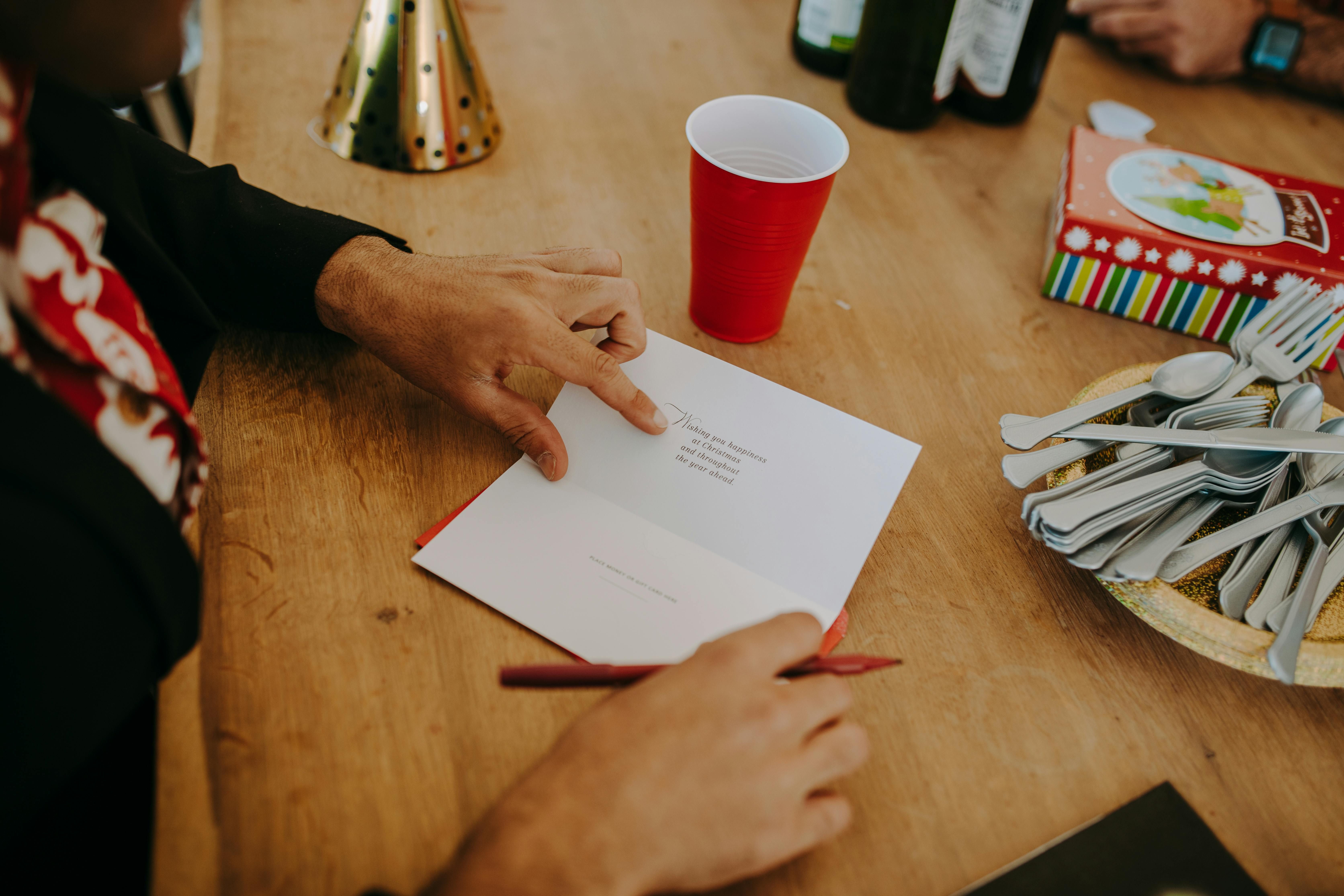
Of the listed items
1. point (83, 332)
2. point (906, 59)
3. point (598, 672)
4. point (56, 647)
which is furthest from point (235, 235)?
point (906, 59)

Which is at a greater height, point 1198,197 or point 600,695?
point 1198,197

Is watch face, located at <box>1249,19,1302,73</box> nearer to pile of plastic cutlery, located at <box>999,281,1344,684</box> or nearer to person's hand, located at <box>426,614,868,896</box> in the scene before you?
pile of plastic cutlery, located at <box>999,281,1344,684</box>

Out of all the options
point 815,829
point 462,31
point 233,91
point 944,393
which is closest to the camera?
point 815,829

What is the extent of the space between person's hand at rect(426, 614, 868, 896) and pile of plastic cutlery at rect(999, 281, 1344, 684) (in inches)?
9.0

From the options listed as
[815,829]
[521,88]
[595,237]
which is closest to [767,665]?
[815,829]

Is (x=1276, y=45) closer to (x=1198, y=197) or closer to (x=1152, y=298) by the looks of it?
(x=1198, y=197)

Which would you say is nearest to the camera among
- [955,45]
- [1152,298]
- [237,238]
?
[237,238]

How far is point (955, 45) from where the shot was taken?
903mm

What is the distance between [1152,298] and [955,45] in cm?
39

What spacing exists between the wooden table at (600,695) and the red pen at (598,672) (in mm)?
15

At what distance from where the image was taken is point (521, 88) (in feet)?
3.42

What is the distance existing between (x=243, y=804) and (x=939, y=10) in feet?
3.23

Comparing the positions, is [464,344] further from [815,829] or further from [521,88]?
[521,88]

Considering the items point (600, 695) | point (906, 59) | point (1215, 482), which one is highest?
point (906, 59)
